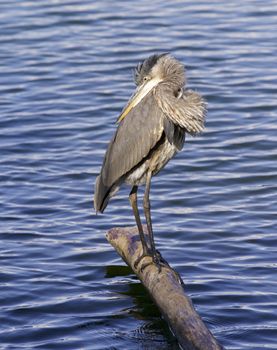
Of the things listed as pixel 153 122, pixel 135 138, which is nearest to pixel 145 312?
pixel 135 138

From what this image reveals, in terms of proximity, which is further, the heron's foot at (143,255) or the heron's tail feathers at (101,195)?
the heron's tail feathers at (101,195)

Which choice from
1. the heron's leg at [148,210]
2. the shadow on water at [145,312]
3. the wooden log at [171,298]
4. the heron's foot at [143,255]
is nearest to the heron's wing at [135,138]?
the heron's leg at [148,210]

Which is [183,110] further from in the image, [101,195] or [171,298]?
[171,298]

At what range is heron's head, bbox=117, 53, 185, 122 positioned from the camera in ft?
29.2

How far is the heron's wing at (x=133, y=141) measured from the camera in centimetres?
884

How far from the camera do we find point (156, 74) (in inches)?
352

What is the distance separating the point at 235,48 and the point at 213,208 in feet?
17.7

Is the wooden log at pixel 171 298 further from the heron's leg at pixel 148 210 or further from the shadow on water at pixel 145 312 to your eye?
the shadow on water at pixel 145 312

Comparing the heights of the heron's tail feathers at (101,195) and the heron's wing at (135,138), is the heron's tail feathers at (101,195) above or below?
below

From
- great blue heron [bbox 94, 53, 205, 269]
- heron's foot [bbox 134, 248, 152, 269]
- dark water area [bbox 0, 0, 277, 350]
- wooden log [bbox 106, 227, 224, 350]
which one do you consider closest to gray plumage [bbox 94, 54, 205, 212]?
great blue heron [bbox 94, 53, 205, 269]

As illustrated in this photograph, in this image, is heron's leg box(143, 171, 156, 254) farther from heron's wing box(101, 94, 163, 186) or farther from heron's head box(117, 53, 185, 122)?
heron's head box(117, 53, 185, 122)

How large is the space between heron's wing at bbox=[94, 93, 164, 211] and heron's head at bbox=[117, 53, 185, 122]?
0.20ft

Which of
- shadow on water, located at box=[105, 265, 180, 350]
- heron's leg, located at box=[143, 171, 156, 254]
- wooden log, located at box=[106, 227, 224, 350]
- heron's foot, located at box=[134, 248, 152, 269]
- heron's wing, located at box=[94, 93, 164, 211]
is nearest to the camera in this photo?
wooden log, located at box=[106, 227, 224, 350]

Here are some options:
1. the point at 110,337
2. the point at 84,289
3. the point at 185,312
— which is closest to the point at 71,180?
the point at 84,289
